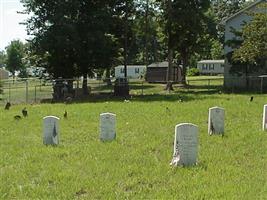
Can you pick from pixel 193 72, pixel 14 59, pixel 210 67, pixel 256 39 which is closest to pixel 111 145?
pixel 256 39

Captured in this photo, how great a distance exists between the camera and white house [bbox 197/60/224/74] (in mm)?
100725

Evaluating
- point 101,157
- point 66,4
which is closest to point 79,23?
point 66,4

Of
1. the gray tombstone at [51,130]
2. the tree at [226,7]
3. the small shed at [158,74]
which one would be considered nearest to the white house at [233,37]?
the small shed at [158,74]

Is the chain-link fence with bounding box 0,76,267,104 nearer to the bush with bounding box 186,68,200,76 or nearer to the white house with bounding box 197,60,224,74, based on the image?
the bush with bounding box 186,68,200,76

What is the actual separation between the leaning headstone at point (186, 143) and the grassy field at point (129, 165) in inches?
9.9

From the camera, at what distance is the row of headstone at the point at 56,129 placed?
1199 cm

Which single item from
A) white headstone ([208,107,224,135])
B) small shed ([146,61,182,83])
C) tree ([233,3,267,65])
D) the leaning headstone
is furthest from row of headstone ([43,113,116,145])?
small shed ([146,61,182,83])

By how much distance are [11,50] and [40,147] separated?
104 meters

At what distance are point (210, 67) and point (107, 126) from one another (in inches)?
3590

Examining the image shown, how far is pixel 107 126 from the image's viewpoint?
12.4 metres

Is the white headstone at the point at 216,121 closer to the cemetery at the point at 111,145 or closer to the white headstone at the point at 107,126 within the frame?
the cemetery at the point at 111,145

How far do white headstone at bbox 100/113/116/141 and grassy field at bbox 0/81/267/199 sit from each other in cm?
26

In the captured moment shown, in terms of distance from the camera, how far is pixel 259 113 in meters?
19.3

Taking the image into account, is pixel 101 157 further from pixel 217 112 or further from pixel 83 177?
pixel 217 112
